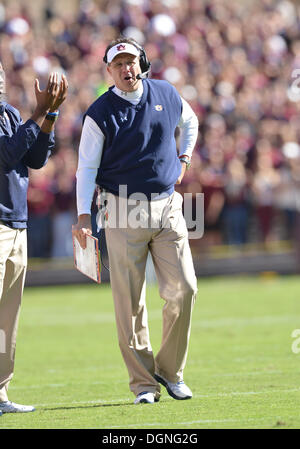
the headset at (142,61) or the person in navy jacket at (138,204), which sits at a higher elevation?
the headset at (142,61)

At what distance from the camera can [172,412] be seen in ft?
21.1

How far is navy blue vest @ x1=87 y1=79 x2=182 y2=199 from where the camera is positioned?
6.79 meters

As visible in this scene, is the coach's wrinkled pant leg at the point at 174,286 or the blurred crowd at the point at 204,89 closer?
the coach's wrinkled pant leg at the point at 174,286

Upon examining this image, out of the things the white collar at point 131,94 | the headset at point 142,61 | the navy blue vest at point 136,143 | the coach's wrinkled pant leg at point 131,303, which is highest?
the headset at point 142,61

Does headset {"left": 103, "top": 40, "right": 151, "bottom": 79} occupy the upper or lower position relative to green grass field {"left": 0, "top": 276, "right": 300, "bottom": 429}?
upper

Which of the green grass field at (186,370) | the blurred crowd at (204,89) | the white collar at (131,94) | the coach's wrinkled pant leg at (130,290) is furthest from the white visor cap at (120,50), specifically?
the blurred crowd at (204,89)

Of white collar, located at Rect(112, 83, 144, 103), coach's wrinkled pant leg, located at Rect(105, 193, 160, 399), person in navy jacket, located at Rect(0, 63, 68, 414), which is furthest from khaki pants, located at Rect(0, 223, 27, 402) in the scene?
white collar, located at Rect(112, 83, 144, 103)

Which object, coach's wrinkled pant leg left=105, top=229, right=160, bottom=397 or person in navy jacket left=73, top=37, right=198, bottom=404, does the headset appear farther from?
coach's wrinkled pant leg left=105, top=229, right=160, bottom=397

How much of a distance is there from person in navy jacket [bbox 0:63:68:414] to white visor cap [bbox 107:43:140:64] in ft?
1.30

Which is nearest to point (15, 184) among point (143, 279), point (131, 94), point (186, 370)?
point (131, 94)

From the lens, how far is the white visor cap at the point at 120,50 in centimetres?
679

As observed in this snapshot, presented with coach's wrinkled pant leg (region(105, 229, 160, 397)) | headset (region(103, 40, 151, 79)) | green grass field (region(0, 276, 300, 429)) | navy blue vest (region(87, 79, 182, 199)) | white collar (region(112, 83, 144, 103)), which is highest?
headset (region(103, 40, 151, 79))

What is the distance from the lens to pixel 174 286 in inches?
274

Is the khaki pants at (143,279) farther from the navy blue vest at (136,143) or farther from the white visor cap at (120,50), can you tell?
the white visor cap at (120,50)
